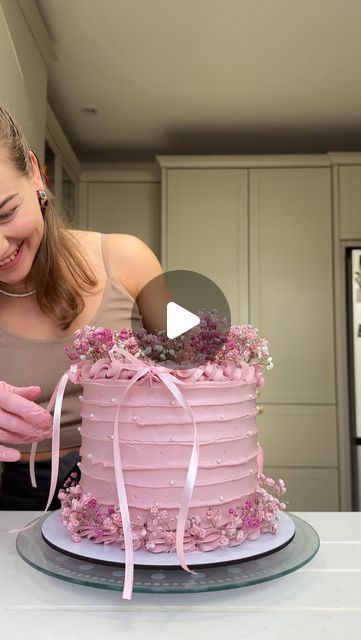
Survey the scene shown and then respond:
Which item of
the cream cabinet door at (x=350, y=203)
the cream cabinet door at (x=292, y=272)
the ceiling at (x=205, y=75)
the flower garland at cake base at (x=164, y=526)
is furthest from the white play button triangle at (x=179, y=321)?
the cream cabinet door at (x=350, y=203)

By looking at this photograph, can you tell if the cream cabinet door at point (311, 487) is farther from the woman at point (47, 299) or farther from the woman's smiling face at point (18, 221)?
the woman's smiling face at point (18, 221)

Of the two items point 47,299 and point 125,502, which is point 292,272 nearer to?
point 47,299

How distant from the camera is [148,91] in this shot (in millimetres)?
2887

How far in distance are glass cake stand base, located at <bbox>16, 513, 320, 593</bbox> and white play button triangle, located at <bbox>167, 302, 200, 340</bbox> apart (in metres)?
0.23

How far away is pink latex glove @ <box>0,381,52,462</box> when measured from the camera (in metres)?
0.67

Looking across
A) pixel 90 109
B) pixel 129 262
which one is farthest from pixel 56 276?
pixel 90 109

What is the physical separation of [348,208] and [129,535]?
10.2ft

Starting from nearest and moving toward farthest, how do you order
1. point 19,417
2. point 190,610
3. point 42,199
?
point 190,610 → point 19,417 → point 42,199

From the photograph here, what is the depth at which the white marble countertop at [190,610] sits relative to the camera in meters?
0.46

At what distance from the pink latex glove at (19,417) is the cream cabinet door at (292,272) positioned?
264 centimetres

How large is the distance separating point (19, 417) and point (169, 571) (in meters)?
0.28

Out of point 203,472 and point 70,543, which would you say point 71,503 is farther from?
point 203,472

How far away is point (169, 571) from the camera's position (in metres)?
0.55


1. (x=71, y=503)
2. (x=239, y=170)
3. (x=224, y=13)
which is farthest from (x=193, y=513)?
(x=239, y=170)
